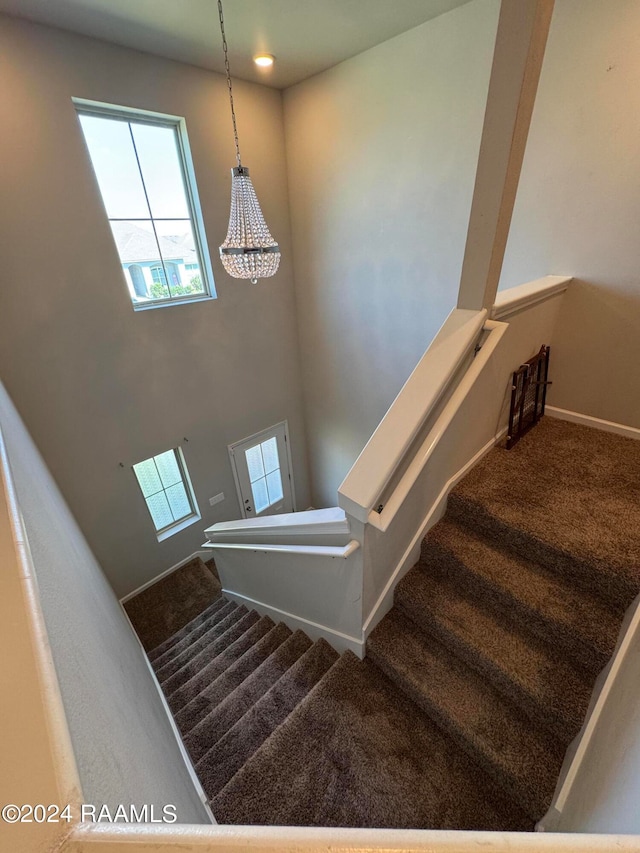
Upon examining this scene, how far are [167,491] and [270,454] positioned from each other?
1388 mm

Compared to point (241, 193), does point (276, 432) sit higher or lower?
lower

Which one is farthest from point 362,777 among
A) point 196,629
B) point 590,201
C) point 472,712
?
point 590,201

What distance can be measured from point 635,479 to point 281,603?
209 centimetres

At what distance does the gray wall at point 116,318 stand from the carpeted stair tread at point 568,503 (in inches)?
117

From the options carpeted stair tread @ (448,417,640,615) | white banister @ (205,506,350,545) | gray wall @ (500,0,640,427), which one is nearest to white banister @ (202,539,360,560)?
white banister @ (205,506,350,545)

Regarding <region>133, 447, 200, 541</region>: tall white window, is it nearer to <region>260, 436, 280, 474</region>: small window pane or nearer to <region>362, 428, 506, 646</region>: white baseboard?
<region>260, 436, 280, 474</region>: small window pane

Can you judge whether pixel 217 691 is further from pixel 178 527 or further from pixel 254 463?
pixel 254 463

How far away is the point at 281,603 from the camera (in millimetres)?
2328

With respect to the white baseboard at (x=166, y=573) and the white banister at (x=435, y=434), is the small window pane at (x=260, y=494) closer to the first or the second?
the white baseboard at (x=166, y=573)

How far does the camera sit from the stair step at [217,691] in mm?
1762

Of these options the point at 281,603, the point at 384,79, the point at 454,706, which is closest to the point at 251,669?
the point at 281,603

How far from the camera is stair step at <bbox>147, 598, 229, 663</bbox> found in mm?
3283

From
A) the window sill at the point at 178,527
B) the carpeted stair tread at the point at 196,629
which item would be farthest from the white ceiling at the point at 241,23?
the carpeted stair tread at the point at 196,629

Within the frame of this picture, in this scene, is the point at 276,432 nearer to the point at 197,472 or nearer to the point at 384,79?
the point at 197,472
